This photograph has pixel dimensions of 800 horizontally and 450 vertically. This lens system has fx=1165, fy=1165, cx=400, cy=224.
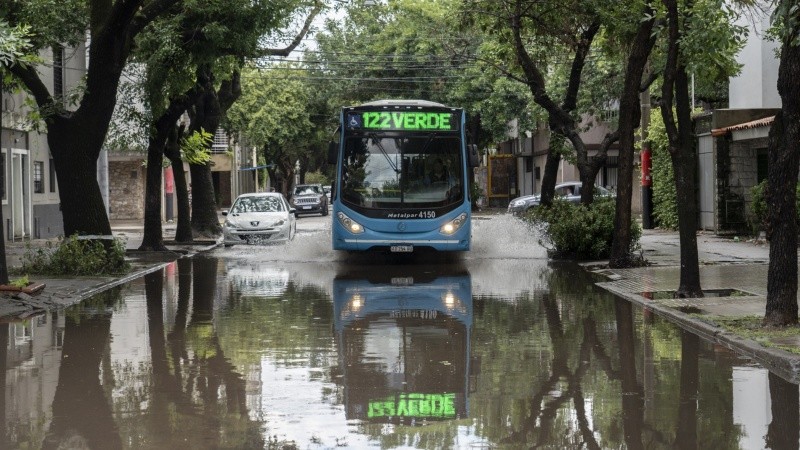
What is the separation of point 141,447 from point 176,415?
105cm

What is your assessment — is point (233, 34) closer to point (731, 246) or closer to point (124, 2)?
point (124, 2)

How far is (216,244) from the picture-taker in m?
34.5

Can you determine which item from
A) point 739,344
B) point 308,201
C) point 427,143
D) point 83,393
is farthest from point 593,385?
point 308,201

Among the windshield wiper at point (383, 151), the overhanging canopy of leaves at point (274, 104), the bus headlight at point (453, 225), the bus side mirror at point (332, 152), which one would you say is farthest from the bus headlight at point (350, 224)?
the overhanging canopy of leaves at point (274, 104)

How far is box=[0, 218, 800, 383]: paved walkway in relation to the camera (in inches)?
492

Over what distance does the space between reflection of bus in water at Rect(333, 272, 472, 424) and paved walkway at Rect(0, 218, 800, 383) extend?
107 inches

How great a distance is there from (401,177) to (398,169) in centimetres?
18

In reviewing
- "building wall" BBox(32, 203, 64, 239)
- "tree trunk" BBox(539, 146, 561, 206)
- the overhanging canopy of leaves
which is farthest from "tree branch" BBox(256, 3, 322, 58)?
the overhanging canopy of leaves

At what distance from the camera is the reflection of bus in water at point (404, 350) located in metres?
8.99

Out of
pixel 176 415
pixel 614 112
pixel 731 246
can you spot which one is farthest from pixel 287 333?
pixel 614 112

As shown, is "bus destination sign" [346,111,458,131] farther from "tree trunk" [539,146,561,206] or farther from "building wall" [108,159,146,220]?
"building wall" [108,159,146,220]

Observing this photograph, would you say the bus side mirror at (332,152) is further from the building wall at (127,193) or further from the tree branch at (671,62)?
the building wall at (127,193)

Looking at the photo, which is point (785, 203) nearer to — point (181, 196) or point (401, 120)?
point (401, 120)

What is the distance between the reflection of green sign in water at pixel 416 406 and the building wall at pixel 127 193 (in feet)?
157
